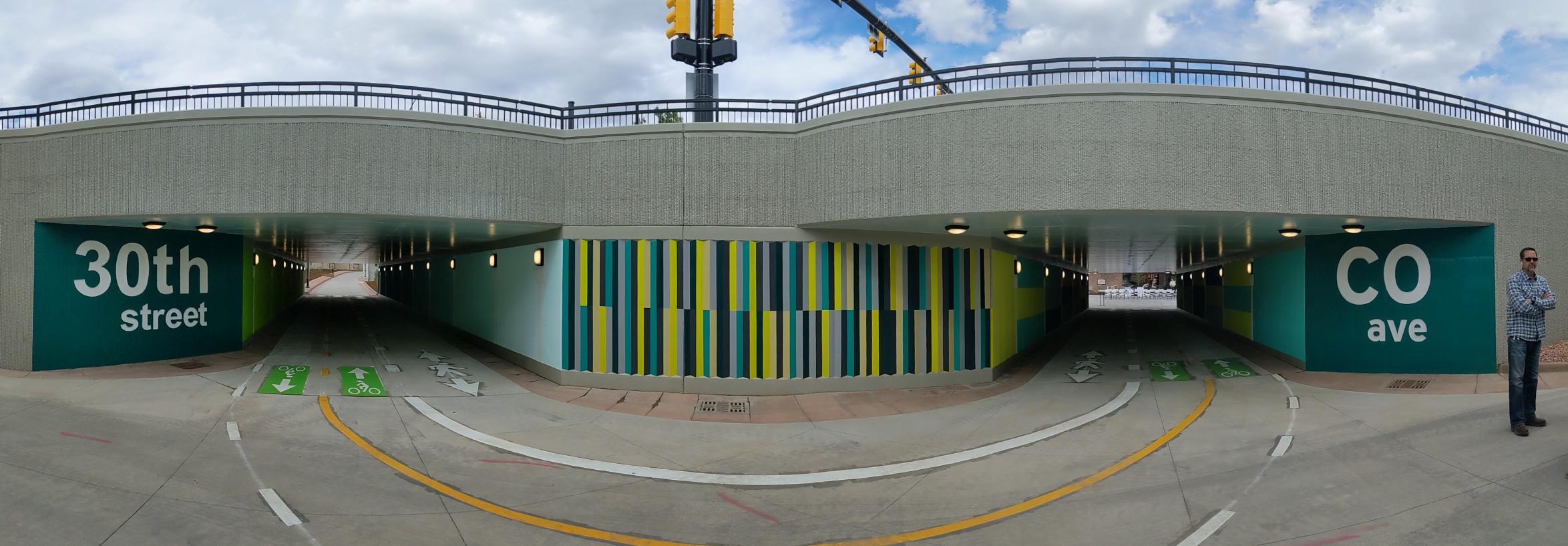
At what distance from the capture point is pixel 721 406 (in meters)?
11.2

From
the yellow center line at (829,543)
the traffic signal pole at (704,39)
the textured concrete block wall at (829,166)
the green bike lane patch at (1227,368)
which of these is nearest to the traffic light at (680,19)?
the traffic signal pole at (704,39)

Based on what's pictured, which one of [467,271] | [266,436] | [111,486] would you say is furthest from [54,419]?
[467,271]

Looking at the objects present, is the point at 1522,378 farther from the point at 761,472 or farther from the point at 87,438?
the point at 87,438

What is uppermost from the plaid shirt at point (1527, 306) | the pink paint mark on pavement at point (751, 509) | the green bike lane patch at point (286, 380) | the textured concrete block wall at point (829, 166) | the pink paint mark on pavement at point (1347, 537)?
the textured concrete block wall at point (829, 166)

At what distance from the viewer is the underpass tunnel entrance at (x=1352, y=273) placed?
11367 mm

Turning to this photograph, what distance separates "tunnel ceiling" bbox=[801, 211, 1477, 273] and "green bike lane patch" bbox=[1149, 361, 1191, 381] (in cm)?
265

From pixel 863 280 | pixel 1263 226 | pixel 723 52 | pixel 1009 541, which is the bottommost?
pixel 1009 541

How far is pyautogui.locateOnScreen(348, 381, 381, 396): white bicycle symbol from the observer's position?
1120 centimetres

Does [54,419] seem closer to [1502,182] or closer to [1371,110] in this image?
[1371,110]

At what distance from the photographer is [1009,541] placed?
5.75 meters

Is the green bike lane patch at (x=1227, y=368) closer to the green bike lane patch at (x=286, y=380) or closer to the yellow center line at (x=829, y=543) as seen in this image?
the yellow center line at (x=829, y=543)

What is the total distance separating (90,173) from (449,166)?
20.3 ft

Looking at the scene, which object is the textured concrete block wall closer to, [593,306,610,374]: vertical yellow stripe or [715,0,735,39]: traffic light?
[593,306,610,374]: vertical yellow stripe

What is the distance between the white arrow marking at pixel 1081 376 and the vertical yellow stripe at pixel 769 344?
571 centimetres
